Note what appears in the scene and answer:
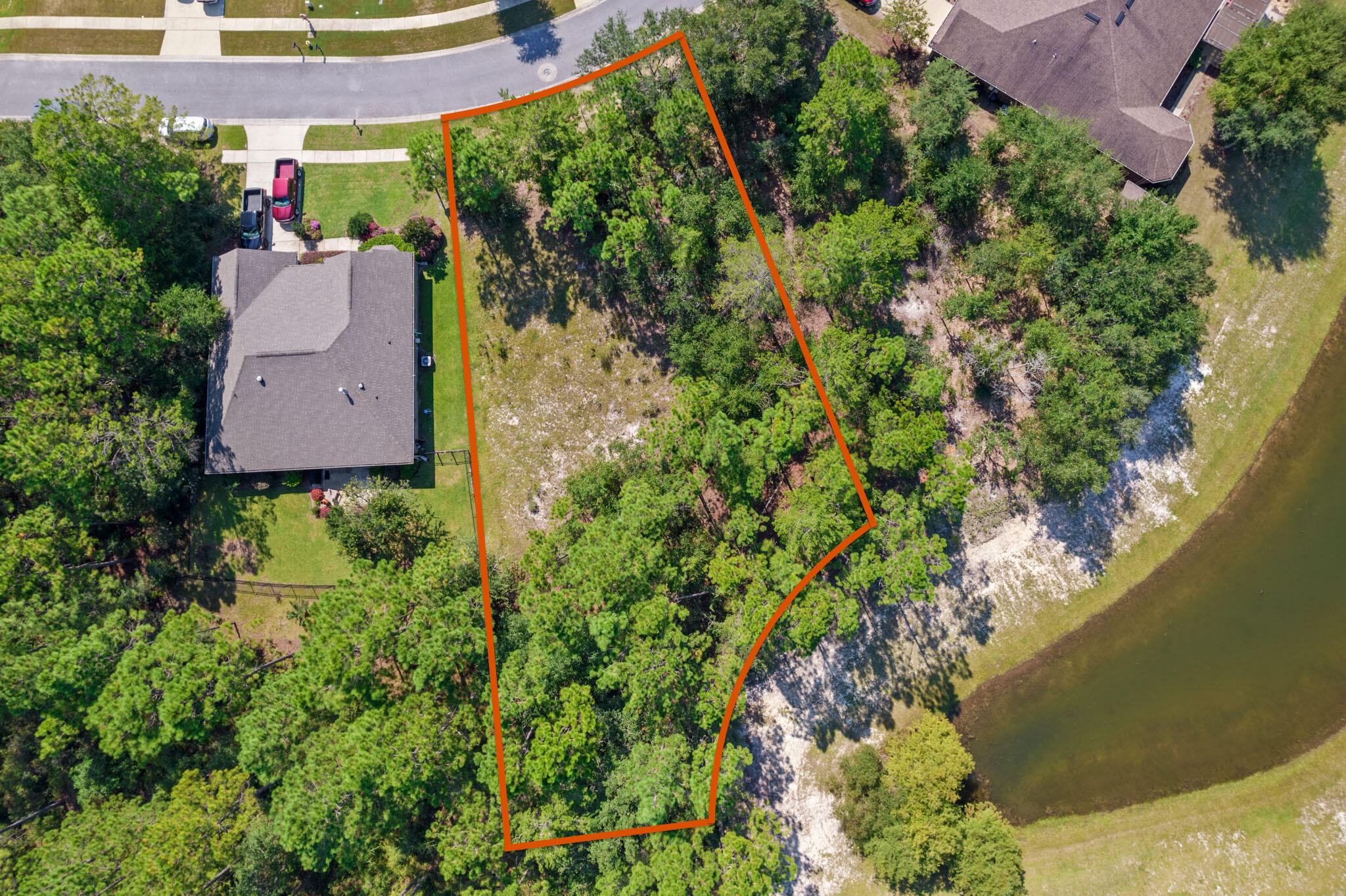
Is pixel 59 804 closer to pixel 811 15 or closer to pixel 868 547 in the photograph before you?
pixel 868 547

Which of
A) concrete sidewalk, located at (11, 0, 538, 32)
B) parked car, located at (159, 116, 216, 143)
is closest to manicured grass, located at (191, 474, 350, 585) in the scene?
parked car, located at (159, 116, 216, 143)

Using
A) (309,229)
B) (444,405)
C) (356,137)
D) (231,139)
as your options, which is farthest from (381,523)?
(231,139)

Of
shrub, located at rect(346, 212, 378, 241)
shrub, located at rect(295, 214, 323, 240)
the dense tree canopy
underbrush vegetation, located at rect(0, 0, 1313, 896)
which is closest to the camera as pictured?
underbrush vegetation, located at rect(0, 0, 1313, 896)

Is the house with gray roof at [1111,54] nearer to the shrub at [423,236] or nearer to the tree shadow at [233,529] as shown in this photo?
the shrub at [423,236]

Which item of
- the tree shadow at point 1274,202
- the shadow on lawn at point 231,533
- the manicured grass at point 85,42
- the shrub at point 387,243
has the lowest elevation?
the shadow on lawn at point 231,533

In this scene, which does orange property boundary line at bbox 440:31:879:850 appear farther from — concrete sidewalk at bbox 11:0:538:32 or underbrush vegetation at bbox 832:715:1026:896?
underbrush vegetation at bbox 832:715:1026:896

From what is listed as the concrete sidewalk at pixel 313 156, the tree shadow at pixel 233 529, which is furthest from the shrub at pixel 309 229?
the tree shadow at pixel 233 529
